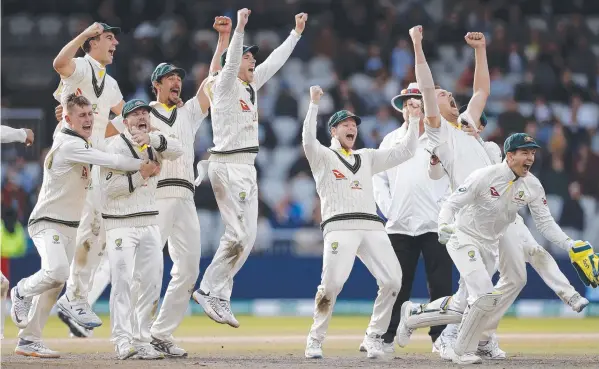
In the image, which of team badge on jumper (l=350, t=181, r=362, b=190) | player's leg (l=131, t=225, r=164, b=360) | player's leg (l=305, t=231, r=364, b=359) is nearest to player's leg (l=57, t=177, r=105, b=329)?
player's leg (l=131, t=225, r=164, b=360)

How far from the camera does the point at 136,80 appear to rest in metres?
21.2

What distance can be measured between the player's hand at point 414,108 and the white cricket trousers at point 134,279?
2629 millimetres

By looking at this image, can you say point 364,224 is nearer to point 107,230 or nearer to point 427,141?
point 427,141

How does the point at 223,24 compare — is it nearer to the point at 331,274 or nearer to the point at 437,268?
the point at 331,274

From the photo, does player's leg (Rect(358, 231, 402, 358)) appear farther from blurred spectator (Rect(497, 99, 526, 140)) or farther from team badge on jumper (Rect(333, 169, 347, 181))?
blurred spectator (Rect(497, 99, 526, 140))

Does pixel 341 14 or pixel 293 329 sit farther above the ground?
pixel 341 14

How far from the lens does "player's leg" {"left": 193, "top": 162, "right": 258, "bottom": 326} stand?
35.6ft

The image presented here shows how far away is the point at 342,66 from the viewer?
2208 cm

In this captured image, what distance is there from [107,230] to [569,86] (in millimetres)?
13521

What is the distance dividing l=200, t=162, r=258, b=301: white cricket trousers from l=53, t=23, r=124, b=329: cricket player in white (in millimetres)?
1077

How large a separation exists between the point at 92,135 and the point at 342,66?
11788mm

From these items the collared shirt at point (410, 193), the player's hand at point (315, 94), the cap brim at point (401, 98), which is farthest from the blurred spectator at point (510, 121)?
the player's hand at point (315, 94)

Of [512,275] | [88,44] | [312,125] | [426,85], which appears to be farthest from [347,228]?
[88,44]

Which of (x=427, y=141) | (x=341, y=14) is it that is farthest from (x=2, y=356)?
(x=341, y=14)
